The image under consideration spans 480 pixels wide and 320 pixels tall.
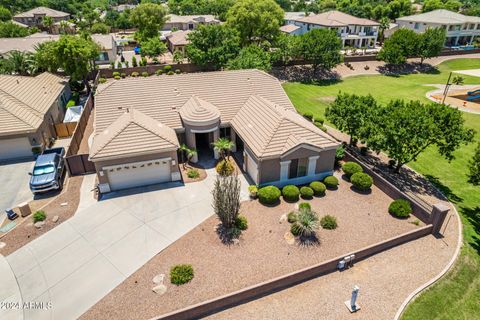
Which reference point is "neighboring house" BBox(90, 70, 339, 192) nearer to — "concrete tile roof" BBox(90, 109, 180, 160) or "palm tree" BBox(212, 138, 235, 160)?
"concrete tile roof" BBox(90, 109, 180, 160)

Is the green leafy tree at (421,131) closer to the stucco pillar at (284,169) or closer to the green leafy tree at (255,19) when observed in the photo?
the stucco pillar at (284,169)

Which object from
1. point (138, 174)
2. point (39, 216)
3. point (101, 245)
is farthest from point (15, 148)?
point (101, 245)

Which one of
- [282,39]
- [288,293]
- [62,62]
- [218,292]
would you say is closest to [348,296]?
[288,293]

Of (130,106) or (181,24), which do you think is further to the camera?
(181,24)

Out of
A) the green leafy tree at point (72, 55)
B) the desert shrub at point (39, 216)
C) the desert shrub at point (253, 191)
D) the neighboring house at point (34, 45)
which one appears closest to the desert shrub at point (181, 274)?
the desert shrub at point (253, 191)

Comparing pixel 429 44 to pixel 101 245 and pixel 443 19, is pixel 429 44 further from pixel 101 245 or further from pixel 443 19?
pixel 101 245

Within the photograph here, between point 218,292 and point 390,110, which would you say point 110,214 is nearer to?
point 218,292
